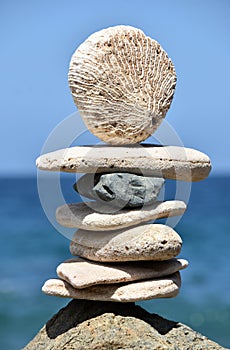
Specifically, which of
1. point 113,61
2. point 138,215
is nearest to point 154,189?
point 138,215

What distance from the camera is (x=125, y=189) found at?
5.38m

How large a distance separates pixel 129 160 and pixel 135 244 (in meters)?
0.69

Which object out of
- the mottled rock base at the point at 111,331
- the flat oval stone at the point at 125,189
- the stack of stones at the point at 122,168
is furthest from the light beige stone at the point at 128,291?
the flat oval stone at the point at 125,189

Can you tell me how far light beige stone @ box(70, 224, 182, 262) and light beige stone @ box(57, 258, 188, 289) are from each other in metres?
0.10

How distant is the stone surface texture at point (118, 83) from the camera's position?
213 inches

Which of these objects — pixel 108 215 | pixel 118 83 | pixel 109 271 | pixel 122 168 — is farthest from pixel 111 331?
pixel 118 83

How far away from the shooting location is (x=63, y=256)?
18828mm

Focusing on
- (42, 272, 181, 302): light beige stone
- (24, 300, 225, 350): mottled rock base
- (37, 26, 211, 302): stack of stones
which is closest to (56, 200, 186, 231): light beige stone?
(37, 26, 211, 302): stack of stones

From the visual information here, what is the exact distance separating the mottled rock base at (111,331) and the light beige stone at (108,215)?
28.7 inches

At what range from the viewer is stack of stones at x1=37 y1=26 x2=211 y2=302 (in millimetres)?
5402

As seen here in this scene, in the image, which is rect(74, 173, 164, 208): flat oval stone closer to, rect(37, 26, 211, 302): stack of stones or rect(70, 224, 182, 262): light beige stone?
rect(37, 26, 211, 302): stack of stones

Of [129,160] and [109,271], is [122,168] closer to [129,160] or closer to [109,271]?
[129,160]

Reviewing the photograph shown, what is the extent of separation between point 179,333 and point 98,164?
1605 mm

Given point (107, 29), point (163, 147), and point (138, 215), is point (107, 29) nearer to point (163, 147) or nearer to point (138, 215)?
point (163, 147)
